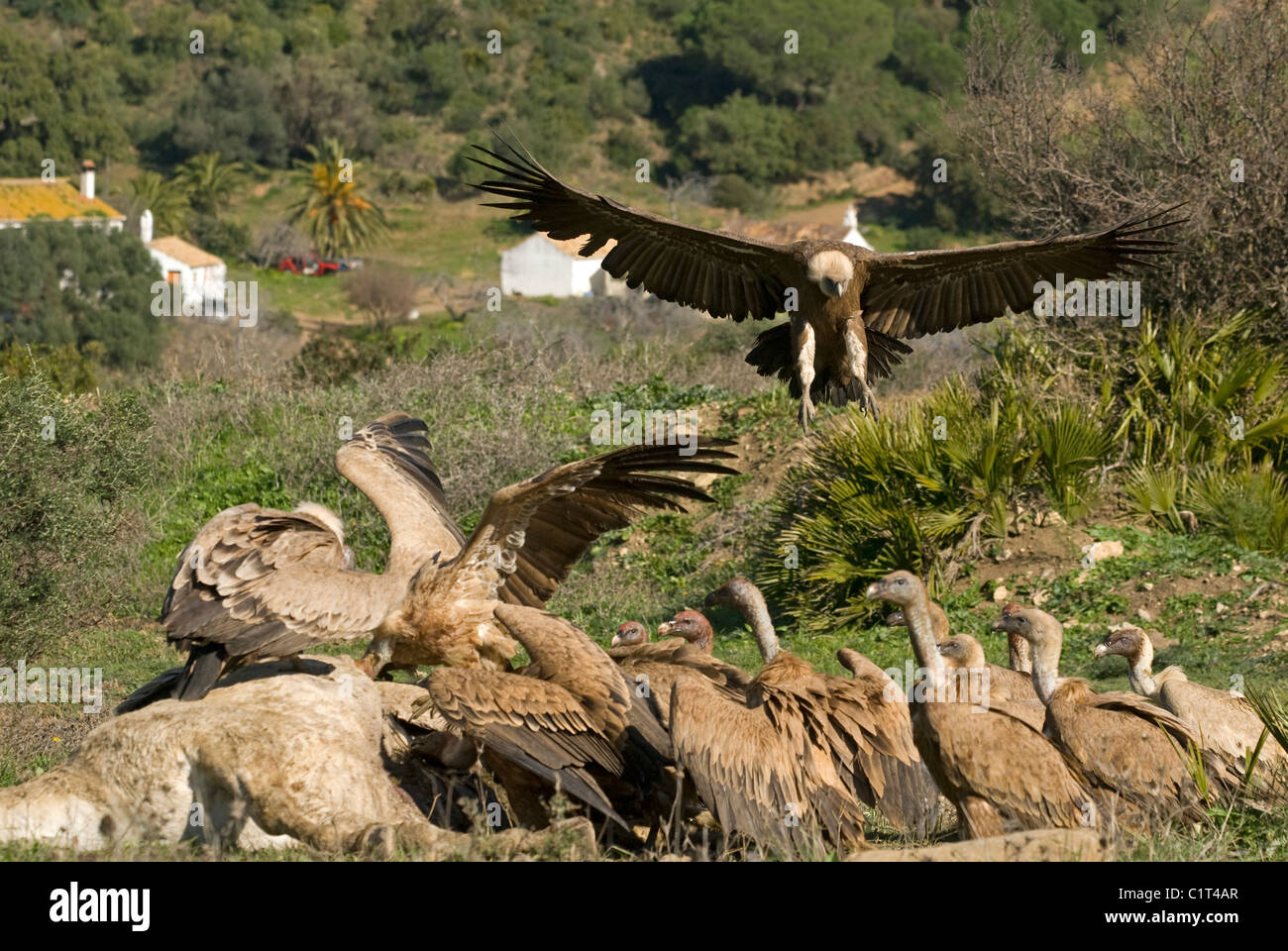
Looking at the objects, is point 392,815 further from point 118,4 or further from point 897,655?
point 118,4

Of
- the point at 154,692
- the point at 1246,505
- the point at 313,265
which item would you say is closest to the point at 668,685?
the point at 154,692

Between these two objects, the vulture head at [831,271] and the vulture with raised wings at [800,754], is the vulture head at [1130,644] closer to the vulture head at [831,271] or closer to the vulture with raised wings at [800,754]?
the vulture with raised wings at [800,754]

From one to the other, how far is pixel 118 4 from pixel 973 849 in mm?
86284

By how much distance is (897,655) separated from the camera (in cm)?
1159

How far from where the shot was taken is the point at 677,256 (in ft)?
30.9

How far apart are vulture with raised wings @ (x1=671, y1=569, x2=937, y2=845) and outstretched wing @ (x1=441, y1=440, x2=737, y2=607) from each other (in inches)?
41.9

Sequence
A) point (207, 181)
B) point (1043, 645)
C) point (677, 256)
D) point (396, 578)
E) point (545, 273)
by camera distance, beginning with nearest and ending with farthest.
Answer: point (1043, 645) → point (396, 578) → point (677, 256) → point (545, 273) → point (207, 181)

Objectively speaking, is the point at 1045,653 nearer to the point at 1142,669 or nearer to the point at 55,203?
the point at 1142,669

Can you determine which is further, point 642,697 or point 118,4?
point 118,4

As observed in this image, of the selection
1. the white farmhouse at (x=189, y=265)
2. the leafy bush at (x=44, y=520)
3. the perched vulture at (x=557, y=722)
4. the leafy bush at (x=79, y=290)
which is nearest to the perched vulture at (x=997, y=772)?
the perched vulture at (x=557, y=722)

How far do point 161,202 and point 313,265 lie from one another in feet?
24.7

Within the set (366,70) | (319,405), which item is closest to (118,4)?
(366,70)

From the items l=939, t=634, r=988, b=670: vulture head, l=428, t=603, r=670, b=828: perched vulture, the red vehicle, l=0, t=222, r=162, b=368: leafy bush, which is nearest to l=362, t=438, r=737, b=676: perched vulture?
l=428, t=603, r=670, b=828: perched vulture

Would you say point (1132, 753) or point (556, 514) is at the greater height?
point (556, 514)
